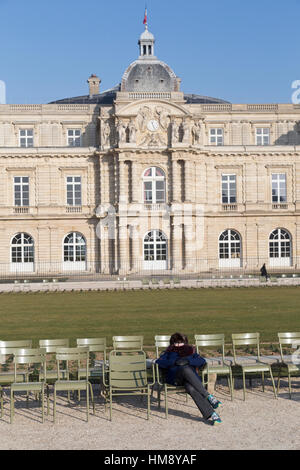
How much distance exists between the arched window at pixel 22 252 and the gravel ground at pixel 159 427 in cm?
3858

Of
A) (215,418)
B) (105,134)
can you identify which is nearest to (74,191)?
(105,134)

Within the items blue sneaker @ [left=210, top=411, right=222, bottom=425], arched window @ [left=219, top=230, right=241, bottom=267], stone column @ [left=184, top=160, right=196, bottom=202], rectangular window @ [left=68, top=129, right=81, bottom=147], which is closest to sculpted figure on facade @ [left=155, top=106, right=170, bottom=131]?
stone column @ [left=184, top=160, right=196, bottom=202]

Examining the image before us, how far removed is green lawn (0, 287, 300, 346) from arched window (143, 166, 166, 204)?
16.2 m

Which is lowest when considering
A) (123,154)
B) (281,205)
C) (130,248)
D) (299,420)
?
(299,420)

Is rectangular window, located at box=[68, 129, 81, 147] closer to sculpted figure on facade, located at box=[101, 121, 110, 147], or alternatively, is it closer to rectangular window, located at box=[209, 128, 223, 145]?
sculpted figure on facade, located at box=[101, 121, 110, 147]

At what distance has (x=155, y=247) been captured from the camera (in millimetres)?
50406

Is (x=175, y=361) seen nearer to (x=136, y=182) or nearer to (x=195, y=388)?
(x=195, y=388)

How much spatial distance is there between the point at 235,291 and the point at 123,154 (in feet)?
62.1

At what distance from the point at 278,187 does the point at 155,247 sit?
12562mm

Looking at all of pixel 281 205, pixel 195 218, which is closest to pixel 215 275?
pixel 195 218

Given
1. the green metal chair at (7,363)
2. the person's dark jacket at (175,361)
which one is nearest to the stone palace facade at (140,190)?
the green metal chair at (7,363)

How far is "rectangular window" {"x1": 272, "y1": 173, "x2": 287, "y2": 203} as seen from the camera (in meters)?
53.2
